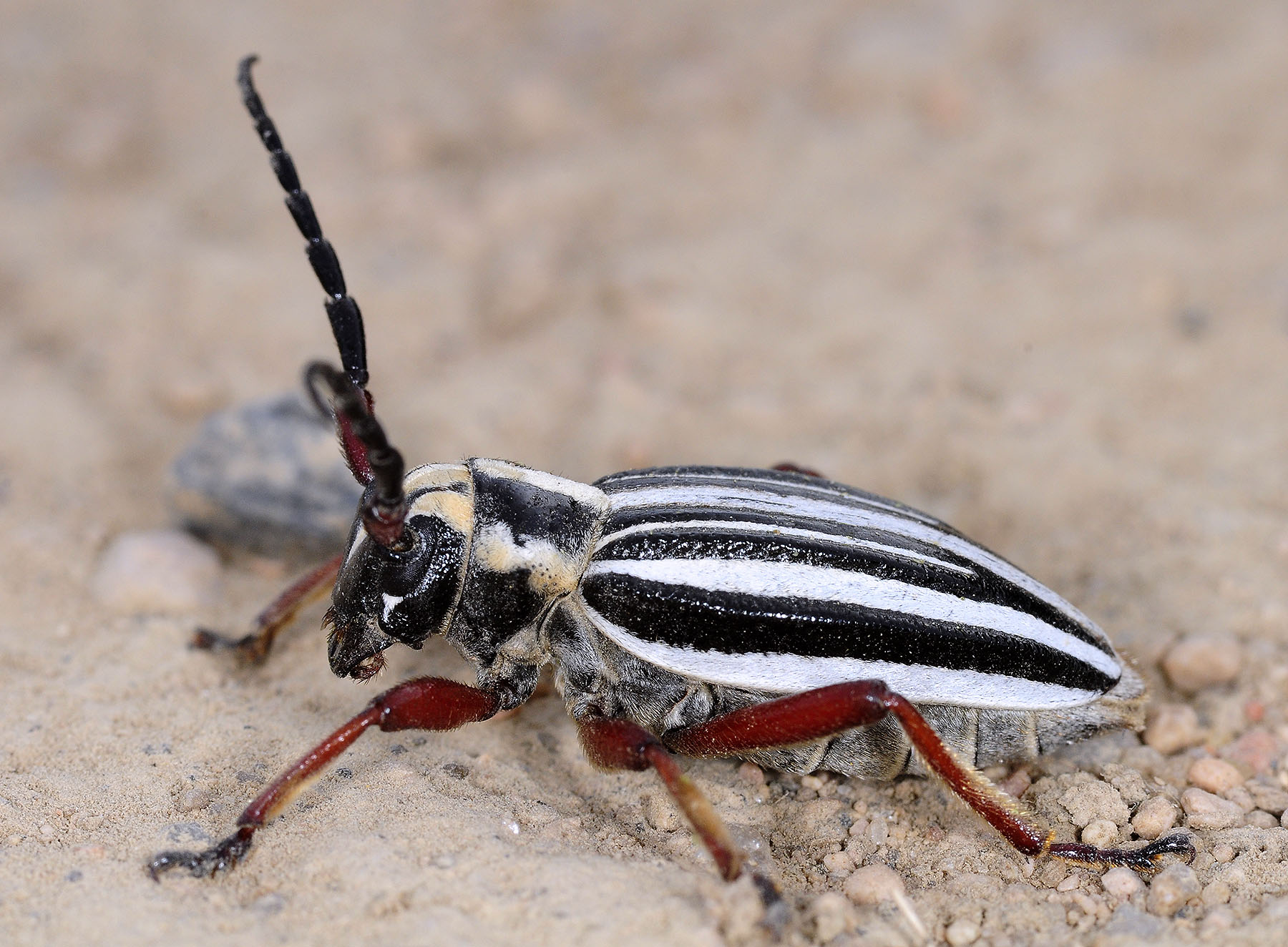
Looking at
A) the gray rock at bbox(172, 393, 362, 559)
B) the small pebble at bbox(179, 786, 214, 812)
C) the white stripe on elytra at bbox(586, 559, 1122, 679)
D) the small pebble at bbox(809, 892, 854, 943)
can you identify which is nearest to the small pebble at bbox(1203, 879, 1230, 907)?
the white stripe on elytra at bbox(586, 559, 1122, 679)

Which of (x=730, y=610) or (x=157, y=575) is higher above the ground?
(x=730, y=610)

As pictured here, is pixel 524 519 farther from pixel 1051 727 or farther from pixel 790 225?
pixel 790 225

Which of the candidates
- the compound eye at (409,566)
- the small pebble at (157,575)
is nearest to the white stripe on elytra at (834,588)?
the compound eye at (409,566)

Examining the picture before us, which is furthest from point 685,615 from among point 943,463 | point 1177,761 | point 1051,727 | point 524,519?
point 943,463

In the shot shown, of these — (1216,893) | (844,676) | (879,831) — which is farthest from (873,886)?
(1216,893)

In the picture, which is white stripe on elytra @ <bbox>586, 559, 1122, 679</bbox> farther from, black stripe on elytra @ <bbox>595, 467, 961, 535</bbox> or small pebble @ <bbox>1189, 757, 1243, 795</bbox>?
small pebble @ <bbox>1189, 757, 1243, 795</bbox>

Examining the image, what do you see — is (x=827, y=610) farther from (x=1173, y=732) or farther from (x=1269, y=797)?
(x=1269, y=797)

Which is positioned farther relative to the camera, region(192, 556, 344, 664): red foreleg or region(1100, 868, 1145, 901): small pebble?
region(192, 556, 344, 664): red foreleg
